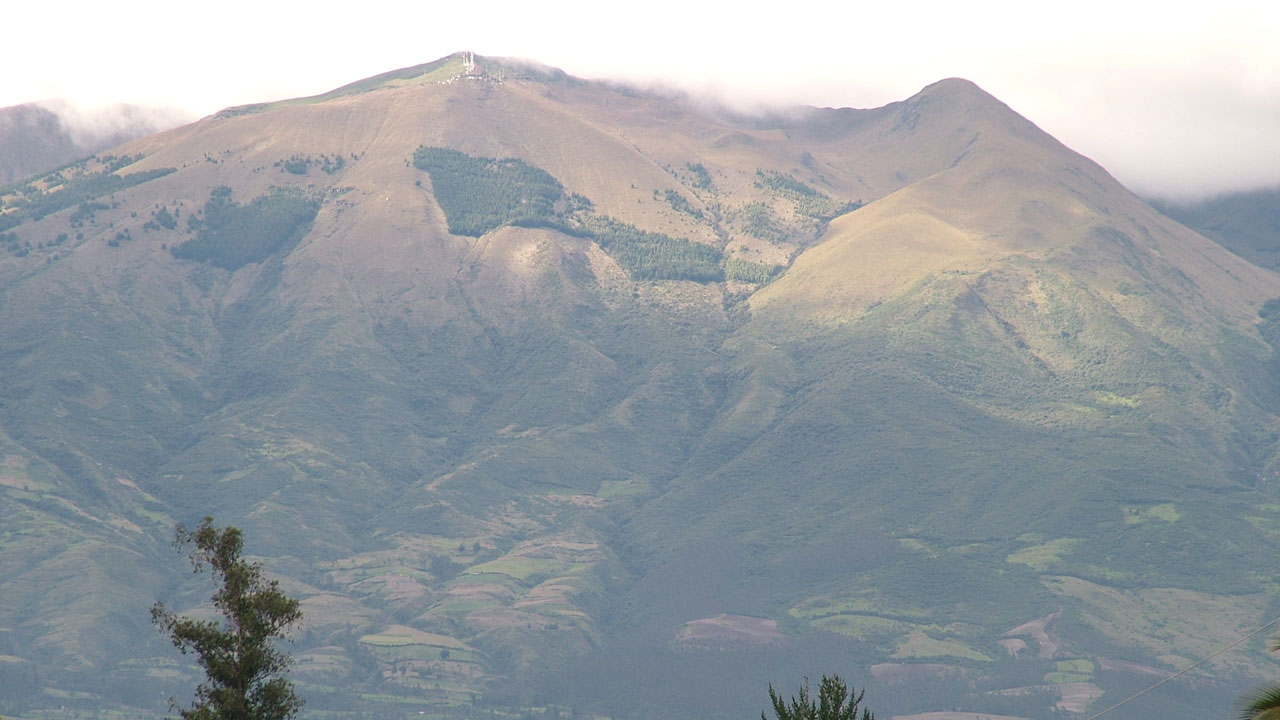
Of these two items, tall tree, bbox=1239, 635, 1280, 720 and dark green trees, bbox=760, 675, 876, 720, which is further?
dark green trees, bbox=760, 675, 876, 720

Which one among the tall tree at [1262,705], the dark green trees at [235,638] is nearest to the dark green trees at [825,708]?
the dark green trees at [235,638]

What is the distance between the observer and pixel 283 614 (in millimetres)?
51812

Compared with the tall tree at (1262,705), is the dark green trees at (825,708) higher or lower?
higher

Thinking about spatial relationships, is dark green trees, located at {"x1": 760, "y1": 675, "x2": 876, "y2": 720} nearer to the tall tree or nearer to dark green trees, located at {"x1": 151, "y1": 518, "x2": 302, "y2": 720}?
dark green trees, located at {"x1": 151, "y1": 518, "x2": 302, "y2": 720}

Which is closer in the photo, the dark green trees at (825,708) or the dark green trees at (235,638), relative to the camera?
the dark green trees at (825,708)

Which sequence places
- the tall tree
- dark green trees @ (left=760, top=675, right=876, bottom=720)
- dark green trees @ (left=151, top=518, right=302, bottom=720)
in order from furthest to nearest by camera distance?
dark green trees @ (left=151, top=518, right=302, bottom=720) < dark green trees @ (left=760, top=675, right=876, bottom=720) < the tall tree

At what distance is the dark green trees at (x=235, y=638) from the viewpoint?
165 feet

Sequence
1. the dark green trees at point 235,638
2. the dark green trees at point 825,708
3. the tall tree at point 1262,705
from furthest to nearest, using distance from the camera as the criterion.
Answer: the dark green trees at point 235,638
the dark green trees at point 825,708
the tall tree at point 1262,705

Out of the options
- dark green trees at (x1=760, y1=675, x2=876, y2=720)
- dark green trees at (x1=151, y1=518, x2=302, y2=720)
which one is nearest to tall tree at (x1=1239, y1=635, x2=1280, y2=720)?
dark green trees at (x1=760, y1=675, x2=876, y2=720)

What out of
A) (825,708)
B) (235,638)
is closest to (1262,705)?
(825,708)

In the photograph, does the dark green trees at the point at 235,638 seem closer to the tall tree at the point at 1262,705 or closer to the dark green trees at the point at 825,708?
the dark green trees at the point at 825,708

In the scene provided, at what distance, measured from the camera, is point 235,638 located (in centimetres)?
5097

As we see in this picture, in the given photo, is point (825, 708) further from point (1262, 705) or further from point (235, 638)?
point (1262, 705)

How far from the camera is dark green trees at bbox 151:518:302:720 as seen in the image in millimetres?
50344
